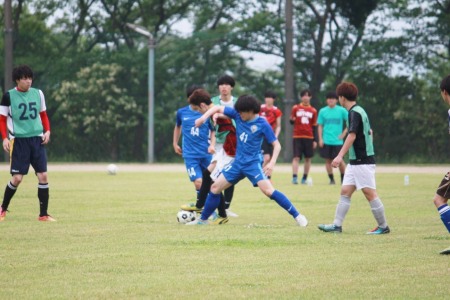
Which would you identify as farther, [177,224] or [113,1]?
[113,1]

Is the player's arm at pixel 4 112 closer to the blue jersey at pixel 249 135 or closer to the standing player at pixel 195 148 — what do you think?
the standing player at pixel 195 148

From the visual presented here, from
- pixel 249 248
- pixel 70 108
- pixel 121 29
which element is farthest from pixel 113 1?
pixel 249 248

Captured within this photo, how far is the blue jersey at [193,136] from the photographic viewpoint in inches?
570

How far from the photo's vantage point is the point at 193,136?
14469 mm

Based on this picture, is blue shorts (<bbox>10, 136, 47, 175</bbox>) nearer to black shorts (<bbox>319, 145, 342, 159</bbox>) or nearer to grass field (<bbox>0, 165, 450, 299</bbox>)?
grass field (<bbox>0, 165, 450, 299</bbox>)

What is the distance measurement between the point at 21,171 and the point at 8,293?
604 centimetres

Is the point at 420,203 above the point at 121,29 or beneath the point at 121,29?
beneath

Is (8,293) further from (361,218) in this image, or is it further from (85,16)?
(85,16)

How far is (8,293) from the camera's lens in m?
7.20

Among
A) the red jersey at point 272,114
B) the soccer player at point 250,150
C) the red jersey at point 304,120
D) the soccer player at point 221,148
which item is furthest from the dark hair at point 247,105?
the red jersey at point 304,120

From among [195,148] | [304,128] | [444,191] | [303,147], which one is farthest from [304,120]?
[444,191]

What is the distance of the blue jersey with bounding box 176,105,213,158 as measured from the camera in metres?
14.5

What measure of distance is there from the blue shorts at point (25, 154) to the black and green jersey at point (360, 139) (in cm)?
435

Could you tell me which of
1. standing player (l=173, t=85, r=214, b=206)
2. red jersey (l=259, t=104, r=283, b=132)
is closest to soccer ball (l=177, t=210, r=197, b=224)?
standing player (l=173, t=85, r=214, b=206)
